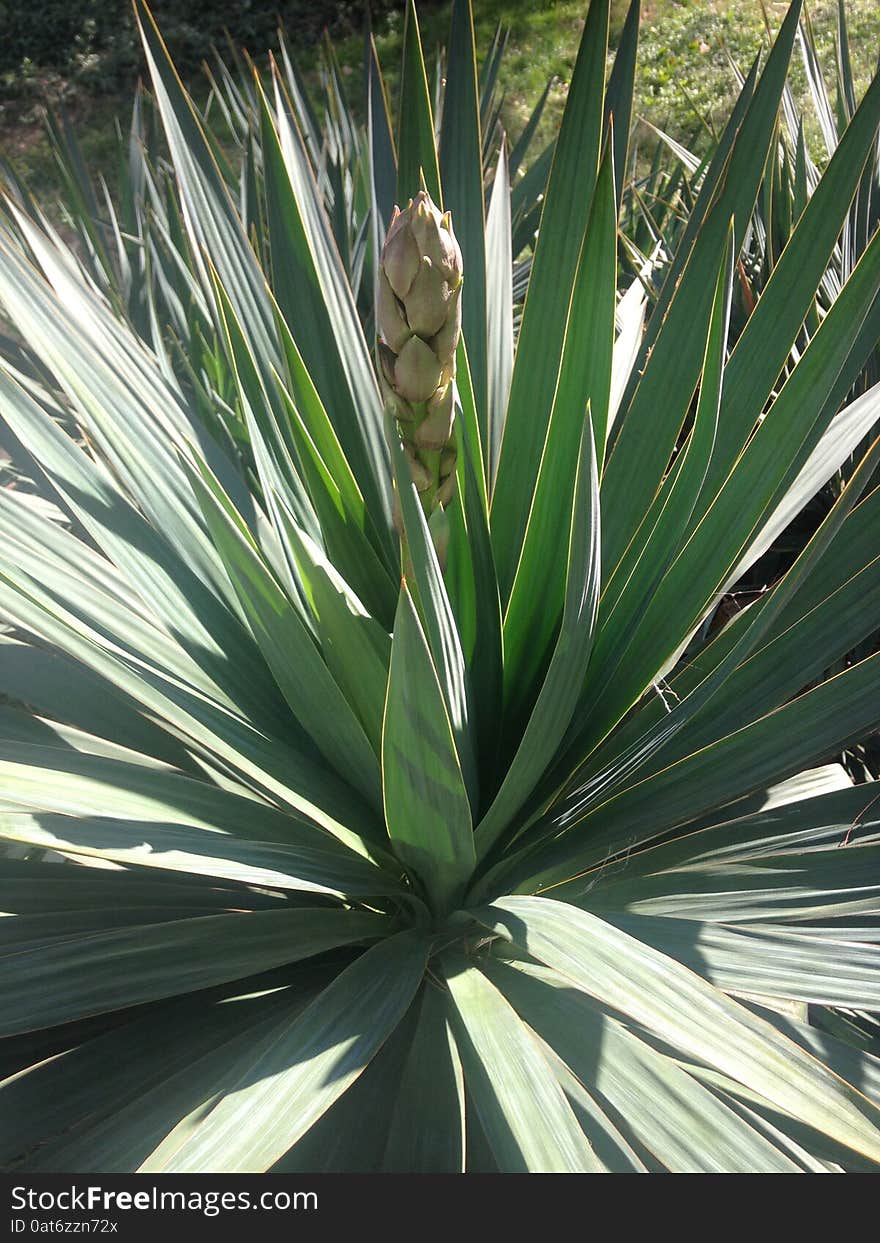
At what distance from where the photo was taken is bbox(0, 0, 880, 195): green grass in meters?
5.81

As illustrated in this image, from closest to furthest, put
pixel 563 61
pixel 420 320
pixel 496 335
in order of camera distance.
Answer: pixel 420 320 < pixel 496 335 < pixel 563 61

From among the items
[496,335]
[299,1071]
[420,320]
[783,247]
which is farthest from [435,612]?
[783,247]

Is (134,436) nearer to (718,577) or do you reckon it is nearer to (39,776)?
(39,776)

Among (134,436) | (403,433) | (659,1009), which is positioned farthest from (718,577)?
(134,436)

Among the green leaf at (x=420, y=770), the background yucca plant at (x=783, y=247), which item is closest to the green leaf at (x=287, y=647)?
the green leaf at (x=420, y=770)

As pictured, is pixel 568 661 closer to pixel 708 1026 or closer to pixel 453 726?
pixel 453 726

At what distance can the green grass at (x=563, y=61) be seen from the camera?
581 centimetres

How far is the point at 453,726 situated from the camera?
1.00 meters

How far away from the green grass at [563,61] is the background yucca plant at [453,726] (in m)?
4.92

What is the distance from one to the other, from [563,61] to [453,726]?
662 centimetres

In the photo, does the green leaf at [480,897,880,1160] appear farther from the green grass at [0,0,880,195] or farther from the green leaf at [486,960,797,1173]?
the green grass at [0,0,880,195]

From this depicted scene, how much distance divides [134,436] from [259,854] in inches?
20.6

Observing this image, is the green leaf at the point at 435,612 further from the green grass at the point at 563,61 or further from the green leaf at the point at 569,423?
the green grass at the point at 563,61

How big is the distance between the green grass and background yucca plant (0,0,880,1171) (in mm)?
4924
